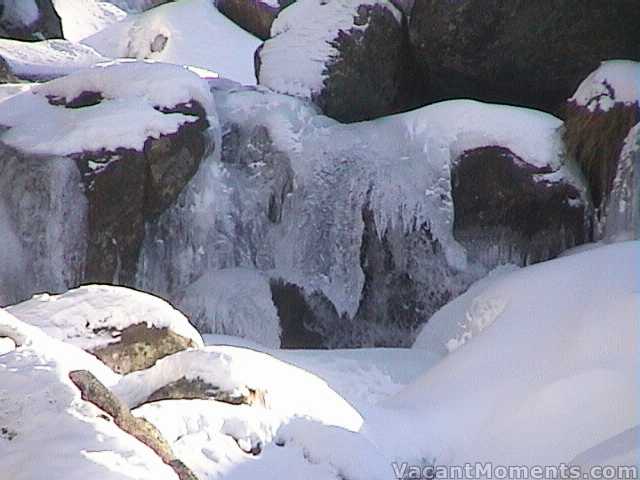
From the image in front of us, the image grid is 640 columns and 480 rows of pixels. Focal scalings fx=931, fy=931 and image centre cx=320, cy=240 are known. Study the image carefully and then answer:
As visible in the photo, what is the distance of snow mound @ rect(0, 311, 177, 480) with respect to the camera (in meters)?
1.83

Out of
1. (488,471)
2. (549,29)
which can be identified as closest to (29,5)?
(549,29)

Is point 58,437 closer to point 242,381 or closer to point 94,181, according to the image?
point 242,381

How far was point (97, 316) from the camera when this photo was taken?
4.36 m

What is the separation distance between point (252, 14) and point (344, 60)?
7.56 m

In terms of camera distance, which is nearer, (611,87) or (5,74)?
(611,87)

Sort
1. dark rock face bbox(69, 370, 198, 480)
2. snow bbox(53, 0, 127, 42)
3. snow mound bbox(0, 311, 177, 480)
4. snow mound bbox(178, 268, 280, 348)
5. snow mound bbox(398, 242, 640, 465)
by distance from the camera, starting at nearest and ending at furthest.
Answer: snow mound bbox(0, 311, 177, 480)
dark rock face bbox(69, 370, 198, 480)
snow mound bbox(398, 242, 640, 465)
snow mound bbox(178, 268, 280, 348)
snow bbox(53, 0, 127, 42)

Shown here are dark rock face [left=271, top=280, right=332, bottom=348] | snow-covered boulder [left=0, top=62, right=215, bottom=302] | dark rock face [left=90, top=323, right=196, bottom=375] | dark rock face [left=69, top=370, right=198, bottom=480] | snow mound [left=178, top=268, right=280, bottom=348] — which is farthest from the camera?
dark rock face [left=271, top=280, right=332, bottom=348]

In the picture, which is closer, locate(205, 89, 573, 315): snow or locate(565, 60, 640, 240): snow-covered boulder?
locate(565, 60, 640, 240): snow-covered boulder

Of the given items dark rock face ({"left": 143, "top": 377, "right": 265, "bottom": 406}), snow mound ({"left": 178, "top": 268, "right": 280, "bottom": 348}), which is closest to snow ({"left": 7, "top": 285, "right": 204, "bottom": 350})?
dark rock face ({"left": 143, "top": 377, "right": 265, "bottom": 406})

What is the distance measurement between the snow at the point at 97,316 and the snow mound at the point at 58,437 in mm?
1990

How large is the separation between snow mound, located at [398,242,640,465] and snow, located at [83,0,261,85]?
8.53m

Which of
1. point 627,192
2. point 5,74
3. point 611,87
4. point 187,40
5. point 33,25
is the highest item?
point 611,87

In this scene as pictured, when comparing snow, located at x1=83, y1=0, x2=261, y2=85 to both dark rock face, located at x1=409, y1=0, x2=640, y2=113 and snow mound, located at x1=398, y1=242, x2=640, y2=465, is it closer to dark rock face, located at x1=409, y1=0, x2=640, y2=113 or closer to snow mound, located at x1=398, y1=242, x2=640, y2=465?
dark rock face, located at x1=409, y1=0, x2=640, y2=113

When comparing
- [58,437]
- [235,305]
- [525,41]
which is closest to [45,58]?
[235,305]
